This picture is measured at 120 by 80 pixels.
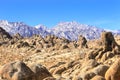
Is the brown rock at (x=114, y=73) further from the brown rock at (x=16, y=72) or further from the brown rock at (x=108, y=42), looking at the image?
the brown rock at (x=108, y=42)

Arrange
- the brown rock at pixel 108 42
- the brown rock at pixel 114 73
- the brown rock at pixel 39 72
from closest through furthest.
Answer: the brown rock at pixel 114 73 → the brown rock at pixel 39 72 → the brown rock at pixel 108 42

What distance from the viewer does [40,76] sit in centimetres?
2975

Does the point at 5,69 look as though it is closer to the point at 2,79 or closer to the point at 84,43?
the point at 2,79

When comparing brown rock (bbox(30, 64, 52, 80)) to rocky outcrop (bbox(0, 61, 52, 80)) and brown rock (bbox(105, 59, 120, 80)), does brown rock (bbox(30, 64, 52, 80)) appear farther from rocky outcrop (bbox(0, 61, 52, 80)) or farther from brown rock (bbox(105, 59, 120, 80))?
brown rock (bbox(105, 59, 120, 80))

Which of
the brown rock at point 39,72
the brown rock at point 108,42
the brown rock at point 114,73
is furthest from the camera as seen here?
the brown rock at point 108,42

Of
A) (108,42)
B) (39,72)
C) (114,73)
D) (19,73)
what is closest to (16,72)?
(19,73)

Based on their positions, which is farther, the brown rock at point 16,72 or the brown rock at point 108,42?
the brown rock at point 108,42

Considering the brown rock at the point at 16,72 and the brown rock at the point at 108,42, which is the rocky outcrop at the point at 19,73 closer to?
the brown rock at the point at 16,72

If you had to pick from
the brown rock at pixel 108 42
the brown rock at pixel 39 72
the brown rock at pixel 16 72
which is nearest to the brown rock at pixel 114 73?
the brown rock at pixel 39 72

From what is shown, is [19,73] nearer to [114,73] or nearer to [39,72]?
[39,72]

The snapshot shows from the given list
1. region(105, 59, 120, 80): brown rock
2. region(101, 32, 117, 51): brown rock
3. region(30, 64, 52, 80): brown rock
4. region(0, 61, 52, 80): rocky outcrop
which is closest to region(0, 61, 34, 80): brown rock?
region(0, 61, 52, 80): rocky outcrop

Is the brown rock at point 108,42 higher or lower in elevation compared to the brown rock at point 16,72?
higher

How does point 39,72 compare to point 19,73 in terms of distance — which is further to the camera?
point 39,72

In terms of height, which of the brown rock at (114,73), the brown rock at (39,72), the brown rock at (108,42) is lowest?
the brown rock at (114,73)
